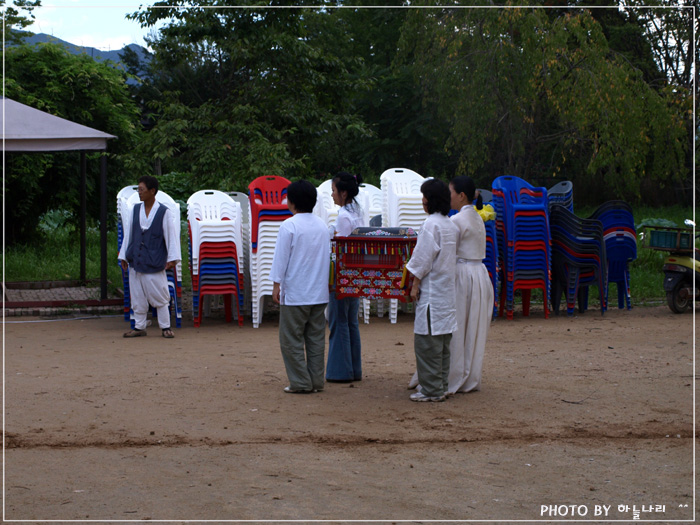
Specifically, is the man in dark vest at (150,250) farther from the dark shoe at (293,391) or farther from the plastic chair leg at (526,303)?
the plastic chair leg at (526,303)

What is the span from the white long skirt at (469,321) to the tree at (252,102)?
964 cm

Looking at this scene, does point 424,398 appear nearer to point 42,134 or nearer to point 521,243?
point 521,243

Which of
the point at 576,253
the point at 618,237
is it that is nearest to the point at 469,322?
the point at 576,253

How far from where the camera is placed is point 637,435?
5.39 meters

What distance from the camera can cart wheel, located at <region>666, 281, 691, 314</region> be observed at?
10797mm

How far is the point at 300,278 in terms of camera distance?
651cm

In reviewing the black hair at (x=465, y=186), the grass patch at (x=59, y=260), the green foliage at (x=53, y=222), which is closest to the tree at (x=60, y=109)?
the grass patch at (x=59, y=260)

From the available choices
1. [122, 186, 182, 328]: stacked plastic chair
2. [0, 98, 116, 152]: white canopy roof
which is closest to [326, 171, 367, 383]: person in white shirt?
[122, 186, 182, 328]: stacked plastic chair

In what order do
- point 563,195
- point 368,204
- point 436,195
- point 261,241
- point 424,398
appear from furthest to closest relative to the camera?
point 563,195 → point 368,204 → point 261,241 → point 424,398 → point 436,195

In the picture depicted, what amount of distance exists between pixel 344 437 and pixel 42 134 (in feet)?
25.2

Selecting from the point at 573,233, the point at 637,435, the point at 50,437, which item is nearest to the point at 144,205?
the point at 50,437

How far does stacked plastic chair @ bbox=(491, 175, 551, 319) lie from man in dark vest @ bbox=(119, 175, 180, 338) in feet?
13.1

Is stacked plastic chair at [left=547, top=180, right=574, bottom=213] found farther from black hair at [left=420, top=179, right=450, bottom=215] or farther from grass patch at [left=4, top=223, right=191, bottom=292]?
grass patch at [left=4, top=223, right=191, bottom=292]

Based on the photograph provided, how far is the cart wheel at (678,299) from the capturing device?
35.4ft
